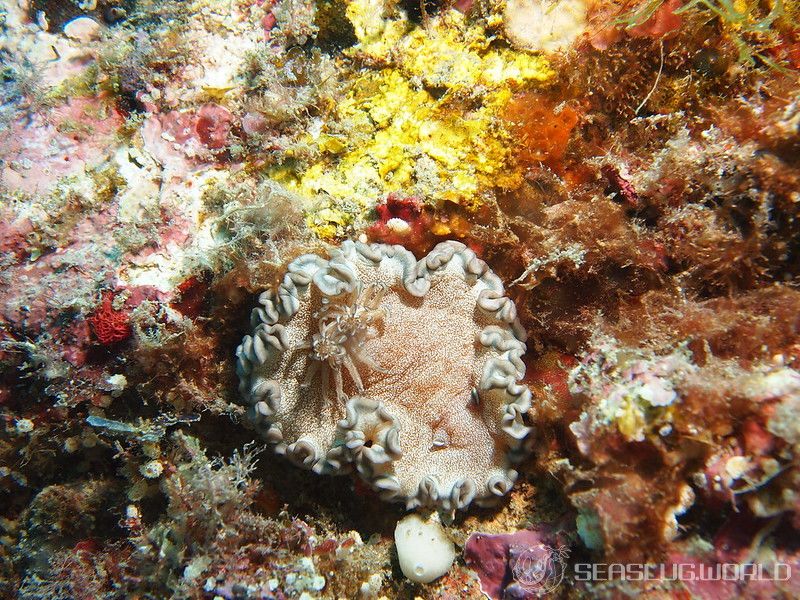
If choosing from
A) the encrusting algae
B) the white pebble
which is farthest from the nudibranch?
the encrusting algae

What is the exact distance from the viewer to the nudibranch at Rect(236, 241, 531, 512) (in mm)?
3189

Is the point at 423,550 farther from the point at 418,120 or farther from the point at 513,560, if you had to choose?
the point at 418,120

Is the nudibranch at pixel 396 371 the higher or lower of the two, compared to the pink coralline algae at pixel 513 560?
higher

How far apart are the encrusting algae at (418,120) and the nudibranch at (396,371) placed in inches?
18.3

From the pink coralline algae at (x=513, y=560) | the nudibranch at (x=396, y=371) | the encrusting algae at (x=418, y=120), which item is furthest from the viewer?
the encrusting algae at (x=418, y=120)

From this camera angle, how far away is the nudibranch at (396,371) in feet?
10.5

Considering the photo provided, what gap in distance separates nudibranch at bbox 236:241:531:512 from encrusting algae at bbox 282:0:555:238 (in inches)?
18.3

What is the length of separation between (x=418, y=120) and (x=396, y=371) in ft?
6.33

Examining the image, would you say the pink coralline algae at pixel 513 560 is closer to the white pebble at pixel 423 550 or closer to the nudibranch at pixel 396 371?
the white pebble at pixel 423 550

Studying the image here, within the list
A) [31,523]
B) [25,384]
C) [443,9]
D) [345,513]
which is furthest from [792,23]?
[31,523]

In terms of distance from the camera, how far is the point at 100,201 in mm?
3604

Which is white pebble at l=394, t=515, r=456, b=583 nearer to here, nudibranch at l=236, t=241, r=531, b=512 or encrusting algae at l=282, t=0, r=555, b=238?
nudibranch at l=236, t=241, r=531, b=512

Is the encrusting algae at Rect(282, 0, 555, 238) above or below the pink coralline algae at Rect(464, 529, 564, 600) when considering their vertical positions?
above

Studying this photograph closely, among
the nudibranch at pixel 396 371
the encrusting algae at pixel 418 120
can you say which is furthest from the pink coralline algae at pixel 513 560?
the encrusting algae at pixel 418 120
